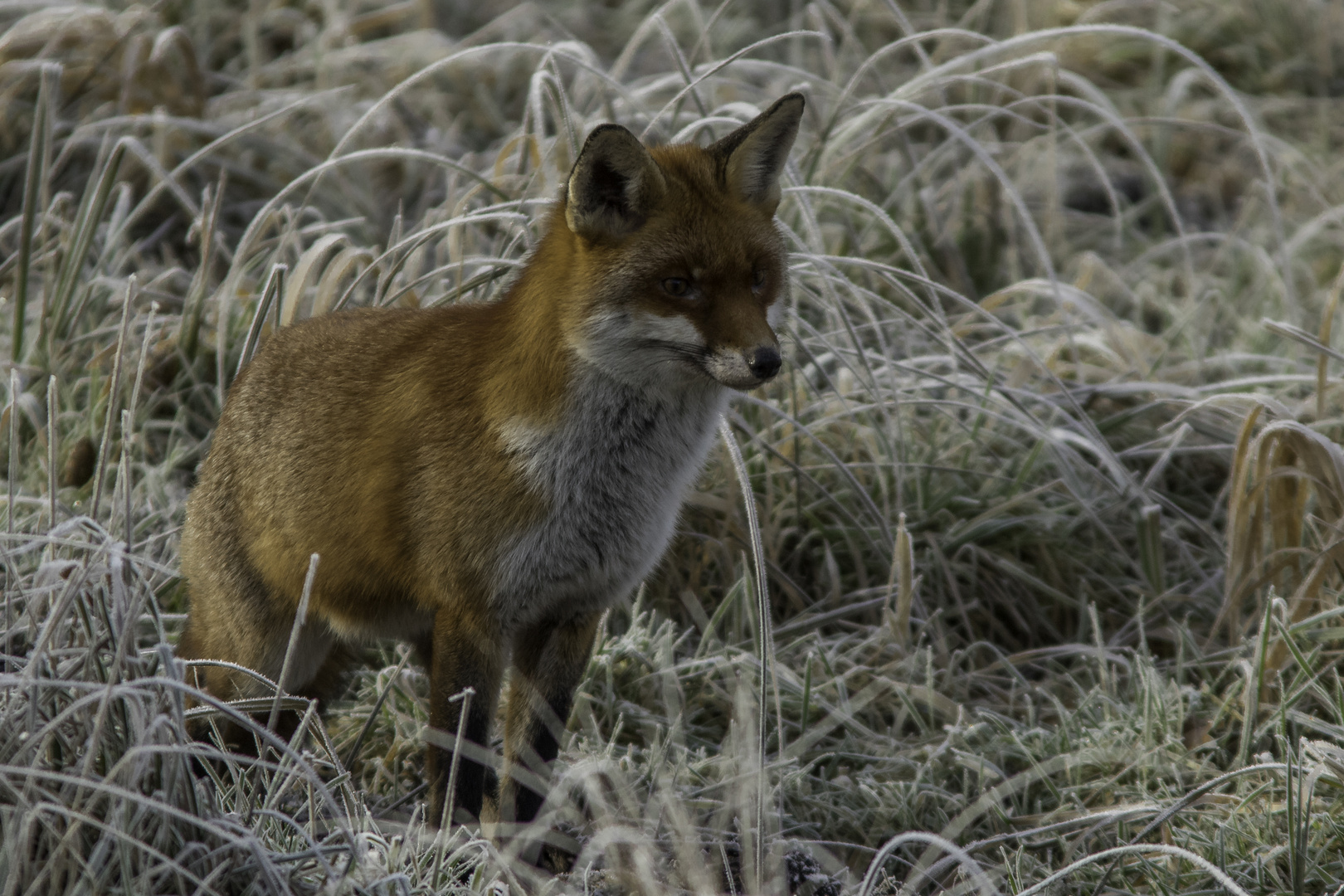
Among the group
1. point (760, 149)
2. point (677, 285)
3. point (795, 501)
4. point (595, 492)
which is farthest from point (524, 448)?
point (795, 501)

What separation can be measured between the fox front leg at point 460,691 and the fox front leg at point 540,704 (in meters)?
0.12

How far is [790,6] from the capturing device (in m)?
9.26

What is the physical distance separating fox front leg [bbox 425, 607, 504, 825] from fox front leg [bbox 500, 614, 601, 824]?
0.39ft

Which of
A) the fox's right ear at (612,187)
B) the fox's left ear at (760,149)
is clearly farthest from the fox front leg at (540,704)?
the fox's left ear at (760,149)

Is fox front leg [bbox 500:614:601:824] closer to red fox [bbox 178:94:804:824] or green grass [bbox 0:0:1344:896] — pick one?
red fox [bbox 178:94:804:824]

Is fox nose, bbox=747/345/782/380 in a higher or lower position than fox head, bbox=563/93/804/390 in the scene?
lower

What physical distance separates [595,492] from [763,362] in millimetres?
604

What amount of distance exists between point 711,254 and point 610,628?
2.05 m

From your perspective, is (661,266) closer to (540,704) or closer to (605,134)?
(605,134)

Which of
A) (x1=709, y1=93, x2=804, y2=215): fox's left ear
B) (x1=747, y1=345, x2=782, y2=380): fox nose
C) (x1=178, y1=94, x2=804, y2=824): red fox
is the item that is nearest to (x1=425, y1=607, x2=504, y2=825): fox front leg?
(x1=178, y1=94, x2=804, y2=824): red fox

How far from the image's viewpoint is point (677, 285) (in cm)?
316

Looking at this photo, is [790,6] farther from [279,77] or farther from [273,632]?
[273,632]

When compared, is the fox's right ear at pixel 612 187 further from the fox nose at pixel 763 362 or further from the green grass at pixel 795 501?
the green grass at pixel 795 501

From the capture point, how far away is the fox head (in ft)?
10.1
